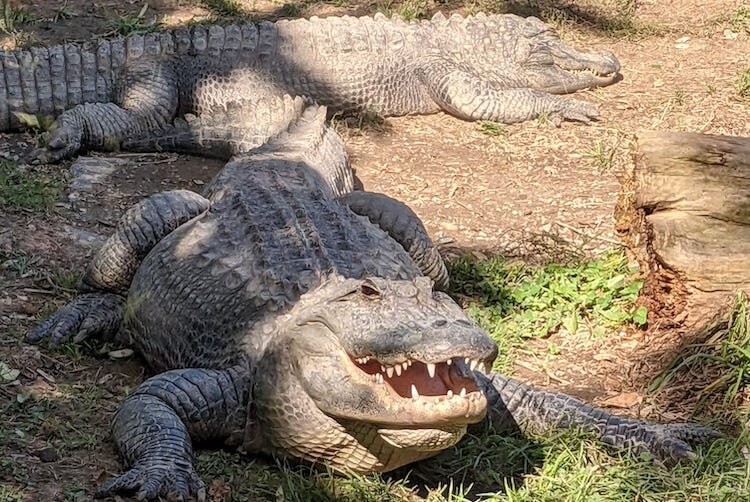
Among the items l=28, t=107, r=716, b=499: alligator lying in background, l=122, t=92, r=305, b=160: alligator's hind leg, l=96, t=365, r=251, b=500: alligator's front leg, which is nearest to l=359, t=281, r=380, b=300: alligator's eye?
l=28, t=107, r=716, b=499: alligator lying in background

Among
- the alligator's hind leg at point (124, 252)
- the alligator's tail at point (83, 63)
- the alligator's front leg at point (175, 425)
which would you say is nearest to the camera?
the alligator's front leg at point (175, 425)

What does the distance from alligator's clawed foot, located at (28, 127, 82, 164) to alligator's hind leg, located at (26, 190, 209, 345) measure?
1830mm

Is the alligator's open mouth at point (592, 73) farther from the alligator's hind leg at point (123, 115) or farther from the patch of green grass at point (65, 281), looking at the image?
the patch of green grass at point (65, 281)

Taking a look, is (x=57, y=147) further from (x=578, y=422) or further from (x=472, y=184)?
(x=578, y=422)

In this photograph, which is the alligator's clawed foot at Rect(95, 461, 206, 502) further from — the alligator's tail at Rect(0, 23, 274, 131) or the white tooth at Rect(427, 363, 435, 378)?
the alligator's tail at Rect(0, 23, 274, 131)

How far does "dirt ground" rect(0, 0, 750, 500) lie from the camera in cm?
398

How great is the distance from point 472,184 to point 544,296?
5.12ft

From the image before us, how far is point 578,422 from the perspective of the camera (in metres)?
3.86

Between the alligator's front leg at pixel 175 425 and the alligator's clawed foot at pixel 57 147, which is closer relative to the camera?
the alligator's front leg at pixel 175 425

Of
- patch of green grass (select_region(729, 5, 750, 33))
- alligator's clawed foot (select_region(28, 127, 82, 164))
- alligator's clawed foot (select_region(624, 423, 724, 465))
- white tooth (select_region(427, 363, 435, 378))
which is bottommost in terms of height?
alligator's clawed foot (select_region(28, 127, 82, 164))

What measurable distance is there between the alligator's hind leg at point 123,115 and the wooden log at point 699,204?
140 inches

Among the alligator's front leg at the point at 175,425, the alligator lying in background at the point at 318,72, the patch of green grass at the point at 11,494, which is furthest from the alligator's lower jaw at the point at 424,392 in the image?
the alligator lying in background at the point at 318,72

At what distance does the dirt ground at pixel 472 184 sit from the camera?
13.1ft

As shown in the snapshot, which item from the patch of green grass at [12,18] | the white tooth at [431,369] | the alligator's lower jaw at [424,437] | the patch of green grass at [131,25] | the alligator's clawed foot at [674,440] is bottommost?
the patch of green grass at [12,18]
